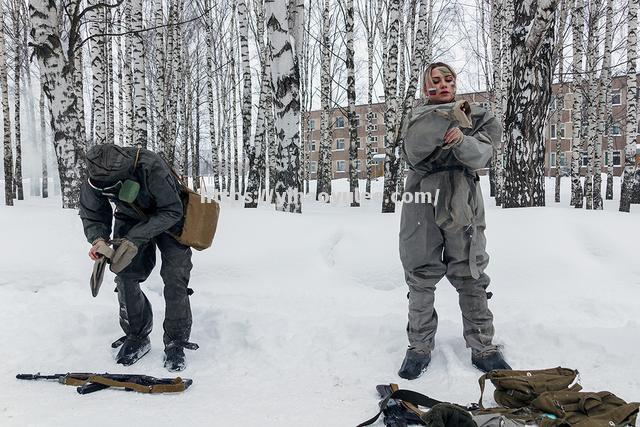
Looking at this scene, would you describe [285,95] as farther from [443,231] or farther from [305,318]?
[443,231]

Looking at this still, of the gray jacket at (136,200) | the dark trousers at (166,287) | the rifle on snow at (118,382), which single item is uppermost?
the gray jacket at (136,200)

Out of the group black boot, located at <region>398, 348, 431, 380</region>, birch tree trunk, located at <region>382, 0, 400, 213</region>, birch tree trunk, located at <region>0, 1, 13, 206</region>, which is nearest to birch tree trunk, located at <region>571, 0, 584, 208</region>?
birch tree trunk, located at <region>382, 0, 400, 213</region>

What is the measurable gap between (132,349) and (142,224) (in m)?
0.91

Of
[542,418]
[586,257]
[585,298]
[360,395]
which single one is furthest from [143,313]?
[586,257]

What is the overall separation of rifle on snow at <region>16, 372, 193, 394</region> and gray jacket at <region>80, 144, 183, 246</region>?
0.80 metres

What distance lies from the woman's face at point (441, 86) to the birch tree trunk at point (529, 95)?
11.1 feet

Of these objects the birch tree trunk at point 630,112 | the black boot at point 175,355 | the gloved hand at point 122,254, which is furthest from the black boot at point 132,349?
the birch tree trunk at point 630,112

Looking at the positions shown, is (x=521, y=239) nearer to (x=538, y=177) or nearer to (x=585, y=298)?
Answer: (x=585, y=298)

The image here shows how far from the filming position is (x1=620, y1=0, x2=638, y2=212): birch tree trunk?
35.2ft

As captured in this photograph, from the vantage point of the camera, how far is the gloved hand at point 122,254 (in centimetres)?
256

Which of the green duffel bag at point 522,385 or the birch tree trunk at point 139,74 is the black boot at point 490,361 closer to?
the green duffel bag at point 522,385

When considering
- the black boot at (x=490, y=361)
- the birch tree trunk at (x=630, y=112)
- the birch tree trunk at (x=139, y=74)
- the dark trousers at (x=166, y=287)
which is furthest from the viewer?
the birch tree trunk at (x=630, y=112)

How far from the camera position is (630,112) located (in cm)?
1127

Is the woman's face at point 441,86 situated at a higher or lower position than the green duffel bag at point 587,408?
higher
